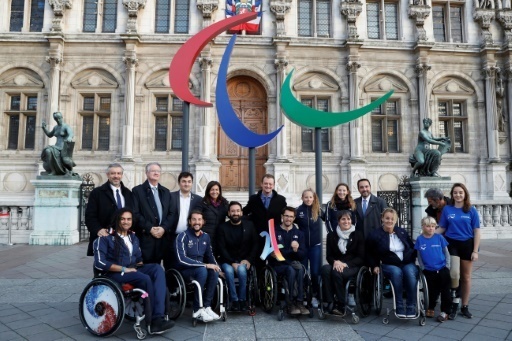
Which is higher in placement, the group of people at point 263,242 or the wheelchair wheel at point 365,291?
the group of people at point 263,242

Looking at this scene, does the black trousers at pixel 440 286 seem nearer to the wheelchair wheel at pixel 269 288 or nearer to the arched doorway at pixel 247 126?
the wheelchair wheel at pixel 269 288

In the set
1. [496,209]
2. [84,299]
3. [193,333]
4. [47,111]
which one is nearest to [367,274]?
[193,333]

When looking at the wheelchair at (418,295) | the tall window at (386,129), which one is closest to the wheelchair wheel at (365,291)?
the wheelchair at (418,295)

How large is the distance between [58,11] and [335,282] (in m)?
16.9

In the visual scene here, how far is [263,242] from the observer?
5.07 metres

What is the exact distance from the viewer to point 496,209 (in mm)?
11391

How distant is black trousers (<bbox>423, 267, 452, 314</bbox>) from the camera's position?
179 inches

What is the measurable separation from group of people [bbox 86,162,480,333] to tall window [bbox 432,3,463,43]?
15687mm

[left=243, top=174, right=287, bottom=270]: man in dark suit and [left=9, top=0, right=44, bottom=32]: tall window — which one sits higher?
[left=9, top=0, right=44, bottom=32]: tall window

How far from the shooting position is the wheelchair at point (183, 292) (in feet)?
14.2

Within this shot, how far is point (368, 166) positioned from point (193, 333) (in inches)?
524

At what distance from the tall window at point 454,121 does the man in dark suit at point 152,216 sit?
52.5 ft

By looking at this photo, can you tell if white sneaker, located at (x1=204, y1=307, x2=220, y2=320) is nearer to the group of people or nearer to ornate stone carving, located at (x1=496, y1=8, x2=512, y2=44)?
the group of people

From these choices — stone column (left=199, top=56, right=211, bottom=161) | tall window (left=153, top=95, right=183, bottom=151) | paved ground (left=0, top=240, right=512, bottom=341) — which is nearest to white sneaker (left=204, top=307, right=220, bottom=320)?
paved ground (left=0, top=240, right=512, bottom=341)
